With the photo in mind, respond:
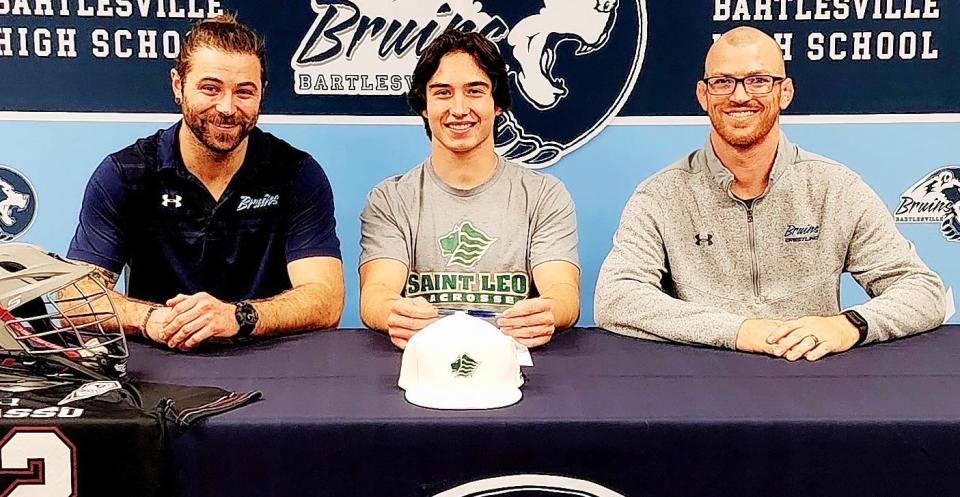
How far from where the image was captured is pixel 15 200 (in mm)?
2561

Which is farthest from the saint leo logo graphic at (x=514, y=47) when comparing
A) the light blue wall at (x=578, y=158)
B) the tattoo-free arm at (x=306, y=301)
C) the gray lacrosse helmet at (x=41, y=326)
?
the gray lacrosse helmet at (x=41, y=326)

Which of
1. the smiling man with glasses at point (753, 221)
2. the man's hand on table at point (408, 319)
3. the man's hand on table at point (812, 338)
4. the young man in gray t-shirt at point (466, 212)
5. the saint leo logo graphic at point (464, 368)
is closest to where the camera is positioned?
the saint leo logo graphic at point (464, 368)

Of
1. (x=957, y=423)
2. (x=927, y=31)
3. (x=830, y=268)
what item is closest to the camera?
(x=957, y=423)

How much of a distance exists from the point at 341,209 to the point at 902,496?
1676mm

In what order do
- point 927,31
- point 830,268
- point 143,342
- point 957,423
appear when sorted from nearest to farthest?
1. point 957,423
2. point 143,342
3. point 830,268
4. point 927,31

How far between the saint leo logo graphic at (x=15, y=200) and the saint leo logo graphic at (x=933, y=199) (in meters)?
2.44

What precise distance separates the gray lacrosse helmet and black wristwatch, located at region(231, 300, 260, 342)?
0.92 feet

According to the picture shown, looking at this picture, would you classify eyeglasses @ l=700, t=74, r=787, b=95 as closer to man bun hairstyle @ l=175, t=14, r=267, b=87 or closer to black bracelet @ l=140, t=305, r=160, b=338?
man bun hairstyle @ l=175, t=14, r=267, b=87

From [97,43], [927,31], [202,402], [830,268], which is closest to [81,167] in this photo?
[97,43]

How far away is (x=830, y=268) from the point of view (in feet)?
6.89

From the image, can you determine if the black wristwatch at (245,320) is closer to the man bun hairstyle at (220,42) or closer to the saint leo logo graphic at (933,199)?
the man bun hairstyle at (220,42)

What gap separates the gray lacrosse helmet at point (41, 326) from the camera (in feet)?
4.71

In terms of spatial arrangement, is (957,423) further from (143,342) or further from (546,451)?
(143,342)

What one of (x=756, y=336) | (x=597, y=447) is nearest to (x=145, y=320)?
(x=597, y=447)
